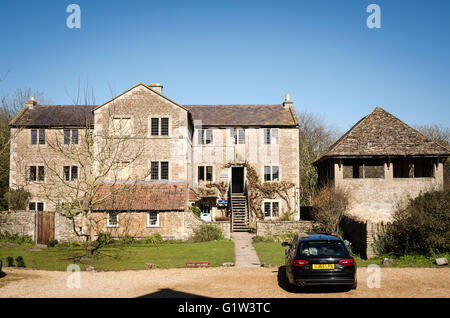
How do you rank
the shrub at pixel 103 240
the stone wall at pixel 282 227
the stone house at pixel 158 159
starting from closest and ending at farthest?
the shrub at pixel 103 240 < the stone house at pixel 158 159 < the stone wall at pixel 282 227

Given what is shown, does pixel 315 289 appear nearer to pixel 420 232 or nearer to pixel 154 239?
pixel 420 232

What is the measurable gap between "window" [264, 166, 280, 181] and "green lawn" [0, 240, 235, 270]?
9.73 m

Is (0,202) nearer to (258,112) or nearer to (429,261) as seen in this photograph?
(258,112)

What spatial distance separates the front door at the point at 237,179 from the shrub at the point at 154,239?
1105 centimetres

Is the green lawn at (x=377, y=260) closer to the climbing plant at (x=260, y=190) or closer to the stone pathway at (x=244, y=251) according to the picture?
the stone pathway at (x=244, y=251)

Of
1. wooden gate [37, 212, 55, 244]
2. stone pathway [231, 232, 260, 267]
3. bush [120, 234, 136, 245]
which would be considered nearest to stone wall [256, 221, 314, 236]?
stone pathway [231, 232, 260, 267]

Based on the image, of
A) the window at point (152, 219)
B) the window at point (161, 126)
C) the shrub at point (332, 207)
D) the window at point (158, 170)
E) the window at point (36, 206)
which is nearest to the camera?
the shrub at point (332, 207)

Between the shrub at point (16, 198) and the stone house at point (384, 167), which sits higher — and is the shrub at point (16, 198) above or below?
below

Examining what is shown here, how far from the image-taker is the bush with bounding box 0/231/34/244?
26.6 meters

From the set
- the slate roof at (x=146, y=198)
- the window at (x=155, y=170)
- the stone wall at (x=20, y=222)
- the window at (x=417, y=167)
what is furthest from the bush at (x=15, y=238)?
the window at (x=417, y=167)

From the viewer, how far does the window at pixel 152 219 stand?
26.3 meters

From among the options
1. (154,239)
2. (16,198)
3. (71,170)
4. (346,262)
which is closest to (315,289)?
(346,262)

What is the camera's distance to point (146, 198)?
26.9 metres
